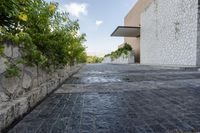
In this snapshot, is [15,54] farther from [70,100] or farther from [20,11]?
[70,100]

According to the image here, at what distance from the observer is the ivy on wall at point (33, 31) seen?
9.52ft

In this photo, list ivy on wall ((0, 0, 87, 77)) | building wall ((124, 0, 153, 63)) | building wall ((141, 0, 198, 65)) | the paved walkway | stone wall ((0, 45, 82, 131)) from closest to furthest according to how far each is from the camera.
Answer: the paved walkway, stone wall ((0, 45, 82, 131)), ivy on wall ((0, 0, 87, 77)), building wall ((141, 0, 198, 65)), building wall ((124, 0, 153, 63))

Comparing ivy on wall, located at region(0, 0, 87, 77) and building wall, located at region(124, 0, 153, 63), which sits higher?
building wall, located at region(124, 0, 153, 63)

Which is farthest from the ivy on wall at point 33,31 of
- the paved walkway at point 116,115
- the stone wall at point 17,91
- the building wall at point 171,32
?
the building wall at point 171,32

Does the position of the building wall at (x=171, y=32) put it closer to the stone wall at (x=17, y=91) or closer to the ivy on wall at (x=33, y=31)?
the ivy on wall at (x=33, y=31)

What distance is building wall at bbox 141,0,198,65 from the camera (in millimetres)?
13055

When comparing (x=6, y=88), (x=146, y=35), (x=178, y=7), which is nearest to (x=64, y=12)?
(x=6, y=88)

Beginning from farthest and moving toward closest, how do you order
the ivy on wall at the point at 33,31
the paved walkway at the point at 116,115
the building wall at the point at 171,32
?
the building wall at the point at 171,32 → the ivy on wall at the point at 33,31 → the paved walkway at the point at 116,115

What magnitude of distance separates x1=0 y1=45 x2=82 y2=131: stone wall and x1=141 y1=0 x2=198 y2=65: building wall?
10.7 m

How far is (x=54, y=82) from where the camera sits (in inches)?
220

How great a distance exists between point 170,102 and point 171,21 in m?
13.5

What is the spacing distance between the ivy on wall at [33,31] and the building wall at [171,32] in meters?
9.12

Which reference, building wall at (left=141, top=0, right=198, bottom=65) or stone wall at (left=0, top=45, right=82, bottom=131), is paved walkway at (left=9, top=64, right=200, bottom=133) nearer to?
stone wall at (left=0, top=45, right=82, bottom=131)

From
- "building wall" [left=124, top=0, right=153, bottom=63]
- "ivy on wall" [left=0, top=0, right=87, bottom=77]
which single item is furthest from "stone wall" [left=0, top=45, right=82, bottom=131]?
"building wall" [left=124, top=0, right=153, bottom=63]
